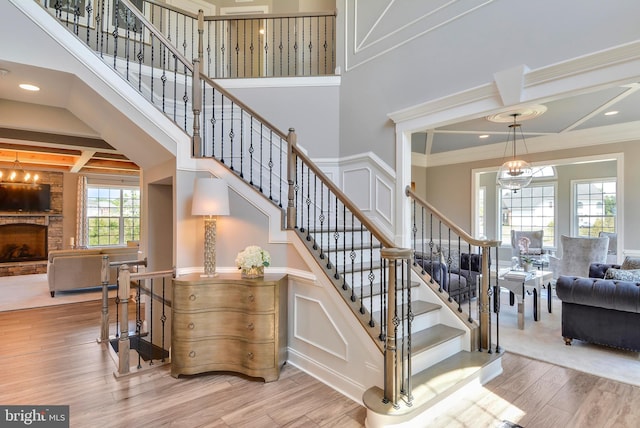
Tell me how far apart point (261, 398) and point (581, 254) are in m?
6.15

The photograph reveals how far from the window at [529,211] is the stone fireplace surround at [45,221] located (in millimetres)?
11774

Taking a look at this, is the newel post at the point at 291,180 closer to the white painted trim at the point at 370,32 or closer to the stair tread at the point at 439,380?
the stair tread at the point at 439,380

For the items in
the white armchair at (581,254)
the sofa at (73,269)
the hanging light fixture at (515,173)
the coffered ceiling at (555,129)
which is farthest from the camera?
the sofa at (73,269)

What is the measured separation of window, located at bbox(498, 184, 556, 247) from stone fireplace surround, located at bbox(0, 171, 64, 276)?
11.8 m

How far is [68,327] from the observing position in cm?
440

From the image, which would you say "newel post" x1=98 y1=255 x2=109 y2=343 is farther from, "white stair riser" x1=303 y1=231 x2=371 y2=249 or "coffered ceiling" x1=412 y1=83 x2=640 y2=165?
"coffered ceiling" x1=412 y1=83 x2=640 y2=165

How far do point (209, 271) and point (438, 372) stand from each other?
218 centimetres

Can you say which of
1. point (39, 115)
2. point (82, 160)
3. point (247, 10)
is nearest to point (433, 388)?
point (39, 115)

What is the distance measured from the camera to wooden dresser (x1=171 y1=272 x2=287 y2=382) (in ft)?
9.33

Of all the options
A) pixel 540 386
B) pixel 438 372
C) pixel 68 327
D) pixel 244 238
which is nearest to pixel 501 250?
pixel 540 386

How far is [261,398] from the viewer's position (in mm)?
2604

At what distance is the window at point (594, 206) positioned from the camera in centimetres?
752

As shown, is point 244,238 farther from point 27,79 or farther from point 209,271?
point 27,79

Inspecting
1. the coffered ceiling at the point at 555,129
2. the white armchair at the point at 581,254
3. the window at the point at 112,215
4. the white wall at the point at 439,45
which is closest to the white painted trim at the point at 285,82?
the white wall at the point at 439,45
